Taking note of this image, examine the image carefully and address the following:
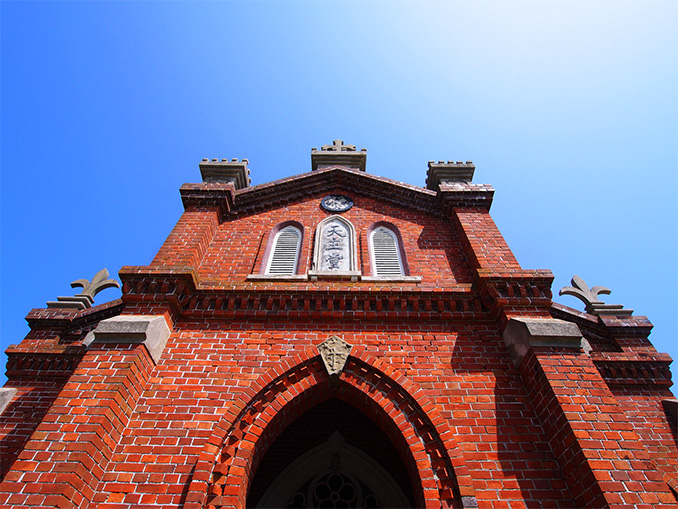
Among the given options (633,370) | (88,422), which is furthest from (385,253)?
(88,422)

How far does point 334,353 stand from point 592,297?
595 centimetres

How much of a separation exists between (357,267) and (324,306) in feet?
4.97

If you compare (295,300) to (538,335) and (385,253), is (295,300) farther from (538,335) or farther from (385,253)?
(538,335)

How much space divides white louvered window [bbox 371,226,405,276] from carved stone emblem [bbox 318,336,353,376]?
2.03 meters

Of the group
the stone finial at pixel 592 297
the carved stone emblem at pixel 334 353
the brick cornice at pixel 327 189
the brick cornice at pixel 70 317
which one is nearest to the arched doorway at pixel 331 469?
the carved stone emblem at pixel 334 353

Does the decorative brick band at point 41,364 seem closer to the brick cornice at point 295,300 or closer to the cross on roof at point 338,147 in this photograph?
the brick cornice at point 295,300

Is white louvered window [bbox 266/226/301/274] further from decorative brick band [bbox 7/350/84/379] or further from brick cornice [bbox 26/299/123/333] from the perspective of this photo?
decorative brick band [bbox 7/350/84/379]

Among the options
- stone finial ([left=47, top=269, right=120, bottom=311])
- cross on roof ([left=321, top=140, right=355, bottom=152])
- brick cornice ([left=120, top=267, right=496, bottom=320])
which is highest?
cross on roof ([left=321, top=140, right=355, bottom=152])

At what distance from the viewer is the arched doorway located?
605 cm

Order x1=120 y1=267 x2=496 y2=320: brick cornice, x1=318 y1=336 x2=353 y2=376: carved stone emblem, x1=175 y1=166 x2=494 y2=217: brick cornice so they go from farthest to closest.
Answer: x1=175 y1=166 x2=494 y2=217: brick cornice
x1=120 y1=267 x2=496 y2=320: brick cornice
x1=318 y1=336 x2=353 y2=376: carved stone emblem

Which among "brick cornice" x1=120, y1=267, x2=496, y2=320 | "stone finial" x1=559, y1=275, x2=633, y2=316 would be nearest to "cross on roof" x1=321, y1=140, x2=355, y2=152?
"brick cornice" x1=120, y1=267, x2=496, y2=320

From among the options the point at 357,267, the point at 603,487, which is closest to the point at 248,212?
the point at 357,267

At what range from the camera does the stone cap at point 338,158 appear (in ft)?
35.7

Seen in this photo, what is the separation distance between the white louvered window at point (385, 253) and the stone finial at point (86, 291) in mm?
5622
